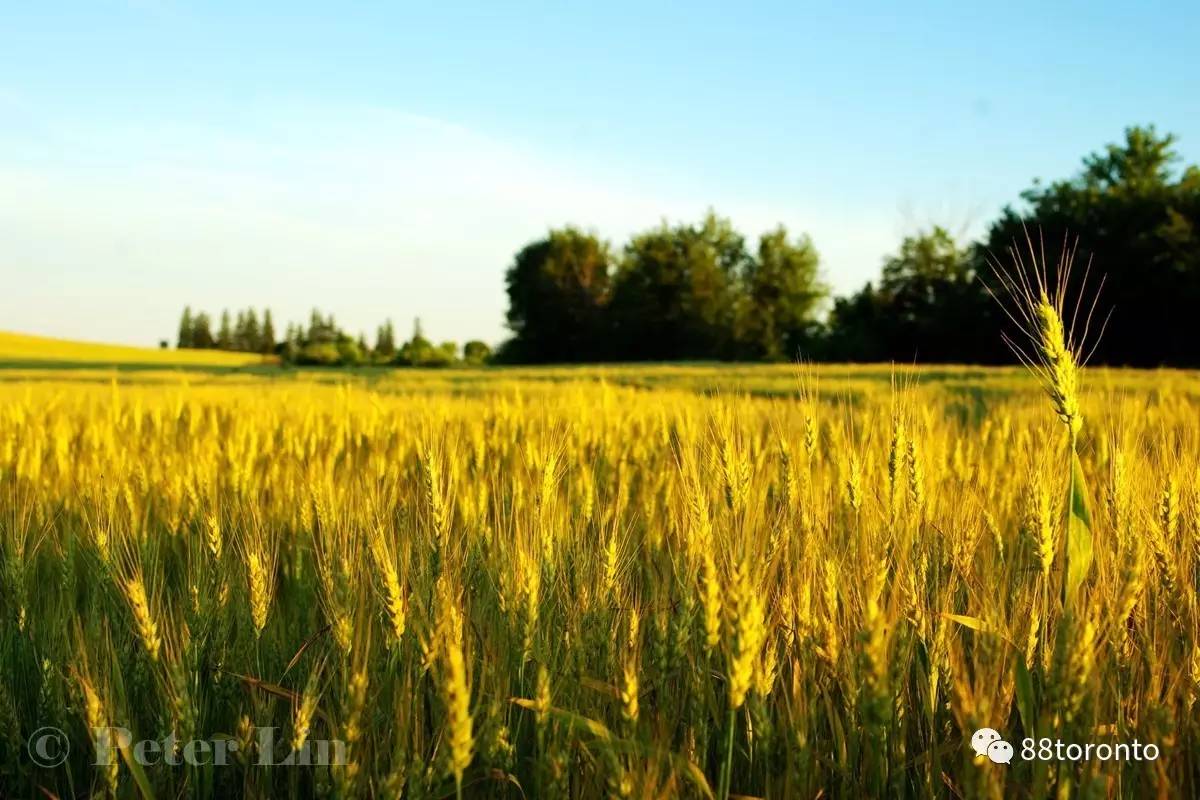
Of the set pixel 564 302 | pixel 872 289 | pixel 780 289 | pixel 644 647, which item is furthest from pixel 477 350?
pixel 644 647

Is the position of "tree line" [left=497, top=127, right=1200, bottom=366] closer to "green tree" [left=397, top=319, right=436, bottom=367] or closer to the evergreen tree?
"green tree" [left=397, top=319, right=436, bottom=367]

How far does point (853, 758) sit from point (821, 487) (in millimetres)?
904

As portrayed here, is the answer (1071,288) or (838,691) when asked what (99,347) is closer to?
(1071,288)

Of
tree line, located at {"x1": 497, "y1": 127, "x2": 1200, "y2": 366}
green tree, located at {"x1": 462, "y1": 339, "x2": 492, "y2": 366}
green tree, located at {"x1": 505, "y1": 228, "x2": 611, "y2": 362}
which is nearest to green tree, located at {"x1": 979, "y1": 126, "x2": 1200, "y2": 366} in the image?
tree line, located at {"x1": 497, "y1": 127, "x2": 1200, "y2": 366}

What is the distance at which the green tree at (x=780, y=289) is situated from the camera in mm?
52500

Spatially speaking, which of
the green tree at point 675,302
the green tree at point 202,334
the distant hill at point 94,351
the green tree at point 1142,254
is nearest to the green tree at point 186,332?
the green tree at point 202,334

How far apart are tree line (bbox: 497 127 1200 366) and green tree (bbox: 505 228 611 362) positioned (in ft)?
0.29

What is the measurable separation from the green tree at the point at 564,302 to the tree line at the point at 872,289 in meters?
0.09

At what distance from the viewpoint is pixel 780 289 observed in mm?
53562

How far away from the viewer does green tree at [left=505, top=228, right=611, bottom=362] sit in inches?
2119

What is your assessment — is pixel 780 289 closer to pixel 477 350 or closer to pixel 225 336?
pixel 477 350

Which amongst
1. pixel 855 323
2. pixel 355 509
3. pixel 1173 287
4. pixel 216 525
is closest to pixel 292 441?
pixel 355 509

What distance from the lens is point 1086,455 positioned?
3.24 metres

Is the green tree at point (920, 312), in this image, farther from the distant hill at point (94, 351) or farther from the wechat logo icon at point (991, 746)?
the wechat logo icon at point (991, 746)
